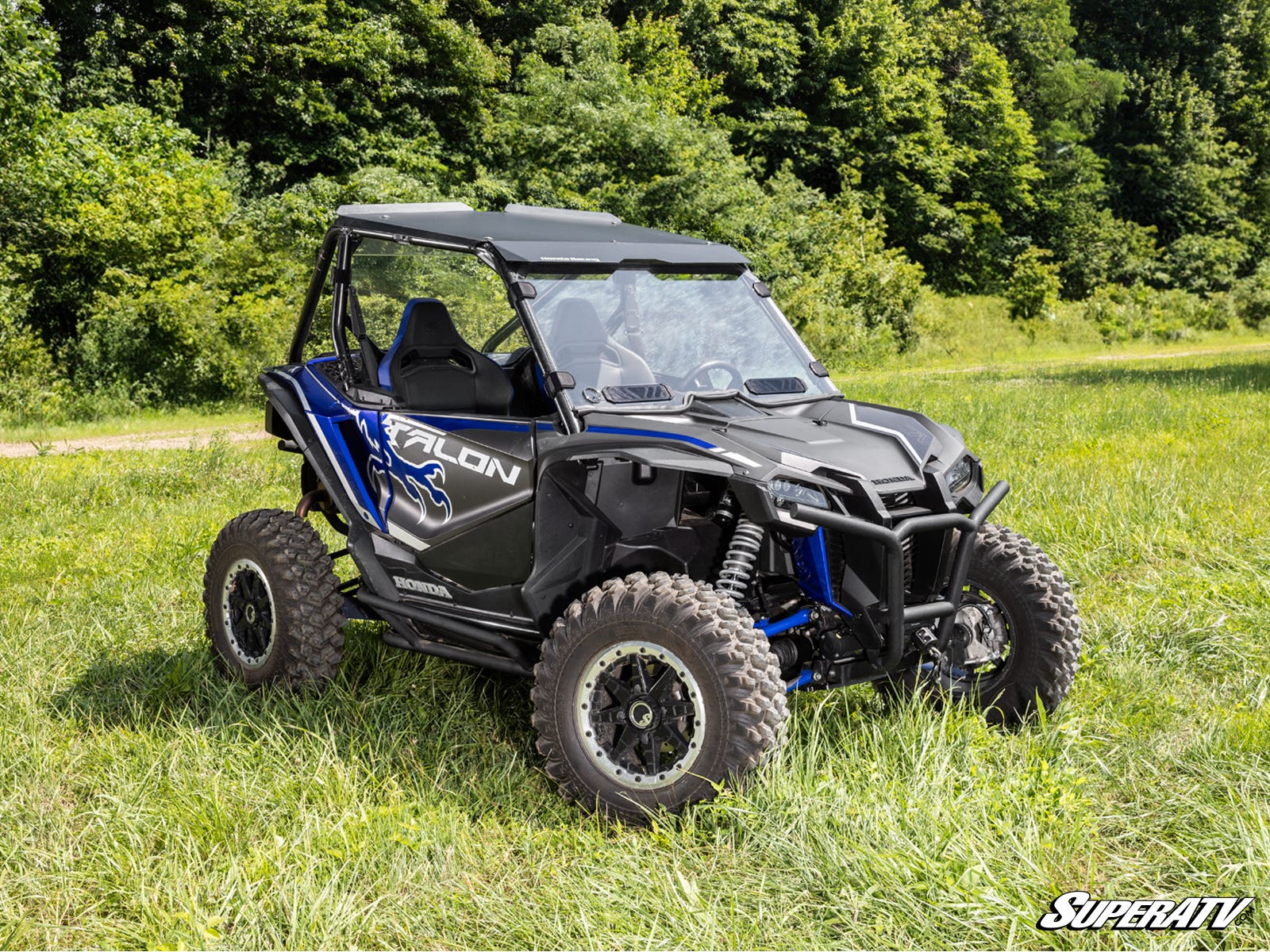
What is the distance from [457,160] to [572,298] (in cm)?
2067

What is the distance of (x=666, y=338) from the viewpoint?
15.3 feet

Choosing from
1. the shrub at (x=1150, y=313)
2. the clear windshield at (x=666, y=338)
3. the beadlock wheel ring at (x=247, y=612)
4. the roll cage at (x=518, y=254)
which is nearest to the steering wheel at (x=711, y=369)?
the clear windshield at (x=666, y=338)

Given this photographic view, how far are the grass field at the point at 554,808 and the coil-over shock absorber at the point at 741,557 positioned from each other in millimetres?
542

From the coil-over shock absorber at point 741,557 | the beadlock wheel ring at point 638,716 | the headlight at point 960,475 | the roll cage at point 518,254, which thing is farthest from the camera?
the roll cage at point 518,254

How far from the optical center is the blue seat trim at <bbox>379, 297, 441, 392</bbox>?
5129mm

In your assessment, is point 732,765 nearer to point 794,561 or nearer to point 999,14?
point 794,561

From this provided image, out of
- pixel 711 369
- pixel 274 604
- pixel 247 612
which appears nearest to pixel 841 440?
pixel 711 369

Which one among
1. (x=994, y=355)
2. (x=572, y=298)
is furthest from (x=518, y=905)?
(x=994, y=355)

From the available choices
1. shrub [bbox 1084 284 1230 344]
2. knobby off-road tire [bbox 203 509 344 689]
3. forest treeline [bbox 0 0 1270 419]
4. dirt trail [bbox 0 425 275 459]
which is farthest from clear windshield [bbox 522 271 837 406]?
shrub [bbox 1084 284 1230 344]

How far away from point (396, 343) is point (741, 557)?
1.93 meters

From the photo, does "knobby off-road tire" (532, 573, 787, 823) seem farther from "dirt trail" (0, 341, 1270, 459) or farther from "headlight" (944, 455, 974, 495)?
"dirt trail" (0, 341, 1270, 459)

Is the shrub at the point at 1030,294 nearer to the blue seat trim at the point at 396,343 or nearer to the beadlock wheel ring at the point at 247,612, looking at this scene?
the blue seat trim at the point at 396,343

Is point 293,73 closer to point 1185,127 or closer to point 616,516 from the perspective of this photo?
point 616,516

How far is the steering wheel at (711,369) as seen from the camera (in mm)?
4578
